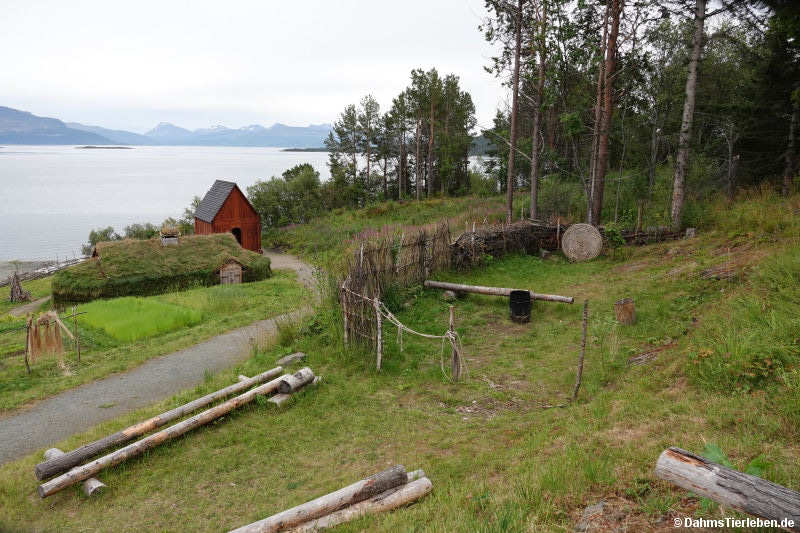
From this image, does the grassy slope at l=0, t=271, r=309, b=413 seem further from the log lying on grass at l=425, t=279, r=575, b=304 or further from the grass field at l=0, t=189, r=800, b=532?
the log lying on grass at l=425, t=279, r=575, b=304

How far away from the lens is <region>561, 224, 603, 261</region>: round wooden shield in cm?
1620

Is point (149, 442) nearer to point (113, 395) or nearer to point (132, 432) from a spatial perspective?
point (132, 432)

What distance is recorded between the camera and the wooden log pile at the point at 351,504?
4.59 m

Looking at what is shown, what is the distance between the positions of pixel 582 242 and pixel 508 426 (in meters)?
11.4

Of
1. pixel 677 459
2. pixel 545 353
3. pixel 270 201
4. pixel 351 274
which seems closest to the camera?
pixel 677 459

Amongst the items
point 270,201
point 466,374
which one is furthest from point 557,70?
point 270,201

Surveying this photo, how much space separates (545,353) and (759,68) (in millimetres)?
15410

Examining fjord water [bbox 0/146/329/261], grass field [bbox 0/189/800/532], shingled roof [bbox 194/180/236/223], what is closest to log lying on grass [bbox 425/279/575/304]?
grass field [bbox 0/189/800/532]

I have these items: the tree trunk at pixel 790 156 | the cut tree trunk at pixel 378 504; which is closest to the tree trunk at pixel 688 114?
the tree trunk at pixel 790 156

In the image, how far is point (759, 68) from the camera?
1675 cm

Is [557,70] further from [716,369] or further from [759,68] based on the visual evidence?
[716,369]

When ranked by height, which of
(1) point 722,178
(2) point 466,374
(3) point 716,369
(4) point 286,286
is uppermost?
(1) point 722,178

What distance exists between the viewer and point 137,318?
15117 millimetres

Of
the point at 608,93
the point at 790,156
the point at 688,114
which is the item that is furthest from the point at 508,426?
Answer: the point at 790,156
